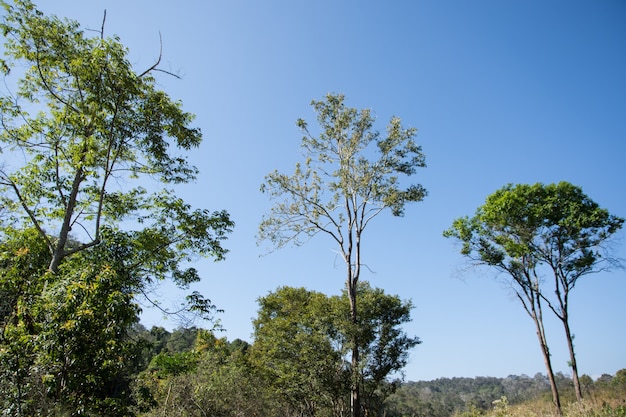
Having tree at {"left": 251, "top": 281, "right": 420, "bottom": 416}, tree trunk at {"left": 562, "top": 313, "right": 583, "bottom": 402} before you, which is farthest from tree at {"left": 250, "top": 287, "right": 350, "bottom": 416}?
tree trunk at {"left": 562, "top": 313, "right": 583, "bottom": 402}

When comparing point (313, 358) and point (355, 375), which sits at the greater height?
point (313, 358)

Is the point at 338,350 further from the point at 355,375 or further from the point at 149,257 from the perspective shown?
the point at 149,257

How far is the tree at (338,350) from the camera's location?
11.7 meters

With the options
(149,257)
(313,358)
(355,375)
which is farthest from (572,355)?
(149,257)

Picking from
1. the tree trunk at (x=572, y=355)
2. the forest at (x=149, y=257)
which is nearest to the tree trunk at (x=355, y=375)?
the forest at (x=149, y=257)

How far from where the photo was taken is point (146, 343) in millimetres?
5211

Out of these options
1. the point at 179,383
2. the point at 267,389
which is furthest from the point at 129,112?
the point at 267,389

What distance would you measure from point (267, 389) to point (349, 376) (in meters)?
9.60

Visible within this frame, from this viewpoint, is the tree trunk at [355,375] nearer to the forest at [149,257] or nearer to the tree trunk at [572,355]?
the forest at [149,257]

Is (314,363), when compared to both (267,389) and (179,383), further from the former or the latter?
(267,389)

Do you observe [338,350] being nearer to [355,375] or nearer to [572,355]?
[355,375]

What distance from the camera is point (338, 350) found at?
11.9m

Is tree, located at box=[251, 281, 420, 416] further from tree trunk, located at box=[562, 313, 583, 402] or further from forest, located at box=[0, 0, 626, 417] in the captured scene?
tree trunk, located at box=[562, 313, 583, 402]

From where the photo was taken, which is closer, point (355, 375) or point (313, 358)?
point (355, 375)
